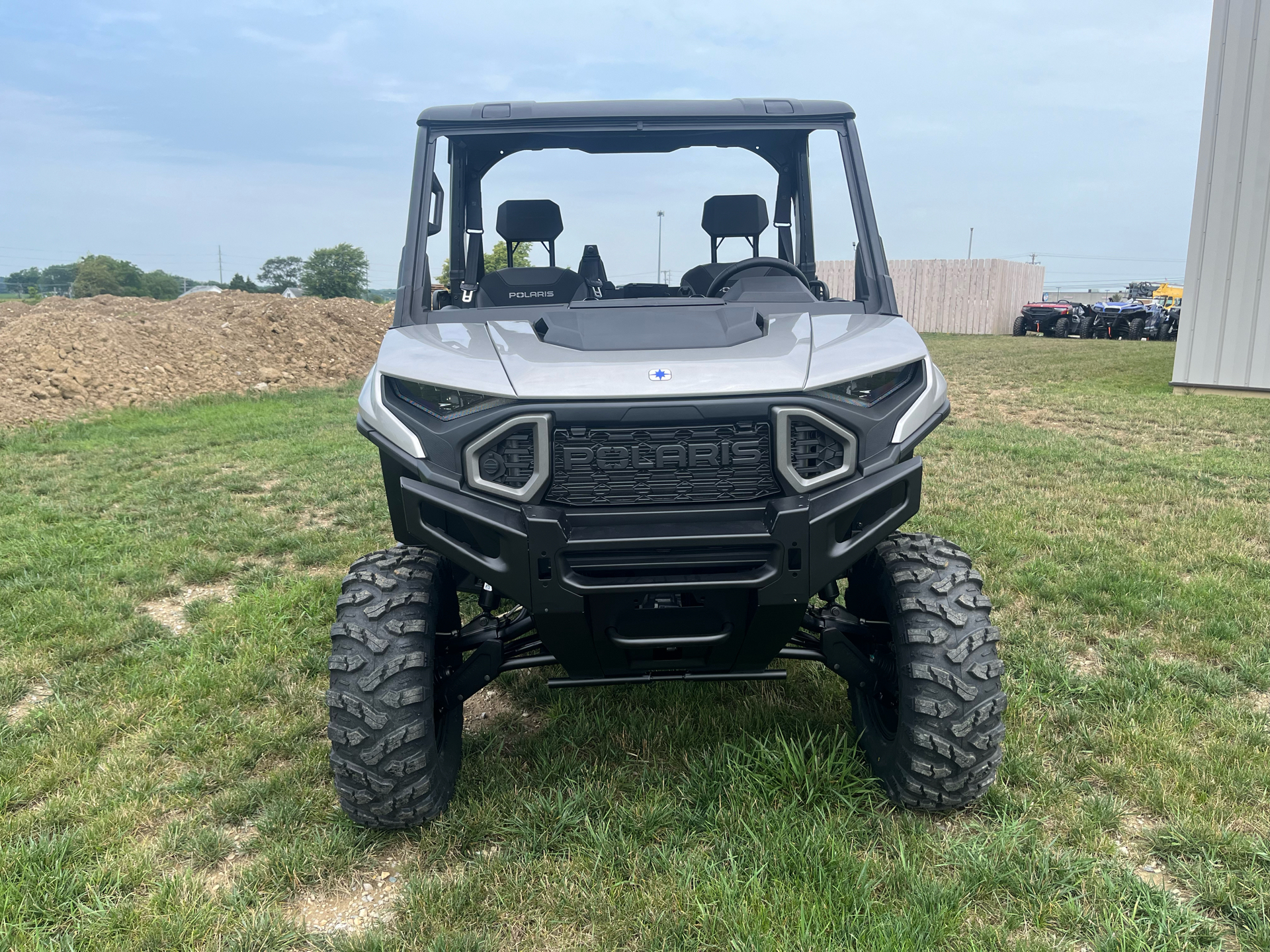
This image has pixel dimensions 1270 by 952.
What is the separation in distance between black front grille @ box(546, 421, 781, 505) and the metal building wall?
11.9 m

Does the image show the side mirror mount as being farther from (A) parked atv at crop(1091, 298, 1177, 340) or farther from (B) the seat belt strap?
(A) parked atv at crop(1091, 298, 1177, 340)

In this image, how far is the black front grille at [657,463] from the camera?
2.29m

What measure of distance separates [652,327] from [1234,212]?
1179cm

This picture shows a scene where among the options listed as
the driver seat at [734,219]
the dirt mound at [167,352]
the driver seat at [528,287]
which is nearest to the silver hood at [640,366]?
the driver seat at [528,287]

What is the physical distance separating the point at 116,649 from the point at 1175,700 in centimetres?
432

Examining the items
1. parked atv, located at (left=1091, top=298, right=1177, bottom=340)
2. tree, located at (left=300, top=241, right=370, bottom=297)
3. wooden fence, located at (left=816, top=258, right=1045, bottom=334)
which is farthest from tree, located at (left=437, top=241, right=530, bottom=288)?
tree, located at (left=300, top=241, right=370, bottom=297)

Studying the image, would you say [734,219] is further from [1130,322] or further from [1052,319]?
[1052,319]

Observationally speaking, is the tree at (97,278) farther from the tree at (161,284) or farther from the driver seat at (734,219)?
the driver seat at (734,219)

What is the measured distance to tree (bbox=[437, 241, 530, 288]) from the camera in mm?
3672

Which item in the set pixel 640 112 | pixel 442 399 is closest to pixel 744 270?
pixel 640 112

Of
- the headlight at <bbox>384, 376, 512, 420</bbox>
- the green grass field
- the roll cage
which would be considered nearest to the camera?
the green grass field

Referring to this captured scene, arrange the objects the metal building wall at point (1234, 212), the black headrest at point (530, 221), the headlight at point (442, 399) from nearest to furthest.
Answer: the headlight at point (442, 399), the black headrest at point (530, 221), the metal building wall at point (1234, 212)

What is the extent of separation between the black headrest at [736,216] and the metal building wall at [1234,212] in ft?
33.7

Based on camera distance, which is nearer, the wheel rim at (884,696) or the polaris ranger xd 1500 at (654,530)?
the polaris ranger xd 1500 at (654,530)
